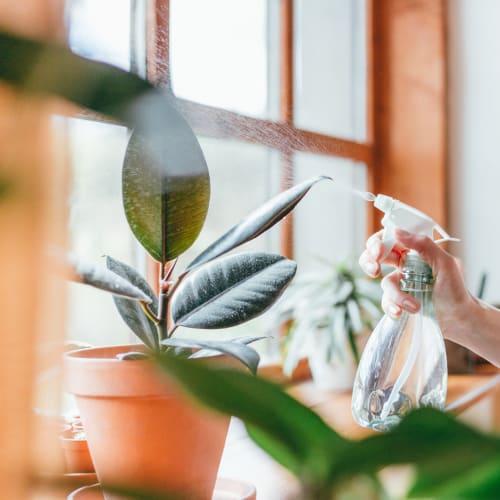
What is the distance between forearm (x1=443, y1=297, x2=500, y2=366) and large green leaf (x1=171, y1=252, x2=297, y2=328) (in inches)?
16.5

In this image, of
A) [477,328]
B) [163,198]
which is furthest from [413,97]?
[163,198]

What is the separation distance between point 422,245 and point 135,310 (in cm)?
33

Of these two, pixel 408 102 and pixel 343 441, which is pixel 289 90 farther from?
pixel 343 441

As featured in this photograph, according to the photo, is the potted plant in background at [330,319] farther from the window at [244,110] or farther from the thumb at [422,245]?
the thumb at [422,245]

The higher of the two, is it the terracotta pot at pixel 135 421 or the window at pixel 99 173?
the window at pixel 99 173

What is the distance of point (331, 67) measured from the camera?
6.44 ft

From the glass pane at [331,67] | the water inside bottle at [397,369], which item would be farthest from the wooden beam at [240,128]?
the glass pane at [331,67]

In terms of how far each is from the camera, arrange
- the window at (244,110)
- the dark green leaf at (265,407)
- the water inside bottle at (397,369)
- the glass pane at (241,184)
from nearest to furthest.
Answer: the dark green leaf at (265,407) → the window at (244,110) → the water inside bottle at (397,369) → the glass pane at (241,184)

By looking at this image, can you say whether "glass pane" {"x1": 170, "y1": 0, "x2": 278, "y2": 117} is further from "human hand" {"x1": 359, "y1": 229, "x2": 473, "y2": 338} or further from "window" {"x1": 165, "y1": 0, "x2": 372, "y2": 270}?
"human hand" {"x1": 359, "y1": 229, "x2": 473, "y2": 338}

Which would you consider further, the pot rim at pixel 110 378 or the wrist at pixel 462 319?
the wrist at pixel 462 319

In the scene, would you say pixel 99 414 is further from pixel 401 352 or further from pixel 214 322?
pixel 401 352

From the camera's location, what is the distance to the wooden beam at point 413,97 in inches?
88.7

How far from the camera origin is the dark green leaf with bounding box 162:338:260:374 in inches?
20.9

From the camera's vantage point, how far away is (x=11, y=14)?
307 millimetres
